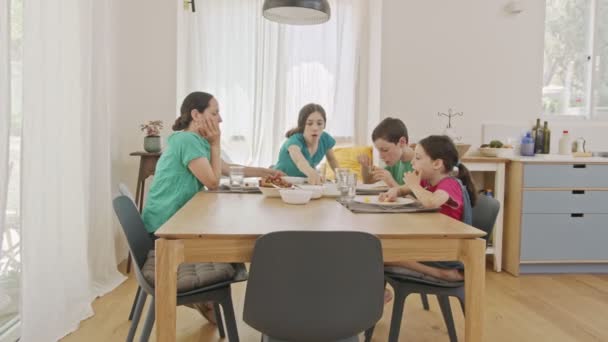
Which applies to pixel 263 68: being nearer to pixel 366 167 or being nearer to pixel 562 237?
pixel 366 167

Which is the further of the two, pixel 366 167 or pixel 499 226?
pixel 499 226

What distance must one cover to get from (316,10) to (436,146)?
3.62 feet

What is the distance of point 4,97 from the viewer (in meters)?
1.79

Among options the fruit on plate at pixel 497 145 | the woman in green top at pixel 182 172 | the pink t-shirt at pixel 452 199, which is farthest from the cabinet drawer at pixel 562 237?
the woman in green top at pixel 182 172

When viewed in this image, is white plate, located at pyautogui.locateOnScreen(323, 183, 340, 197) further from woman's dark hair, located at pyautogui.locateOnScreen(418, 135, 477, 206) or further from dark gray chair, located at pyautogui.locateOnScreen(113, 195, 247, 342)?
dark gray chair, located at pyautogui.locateOnScreen(113, 195, 247, 342)

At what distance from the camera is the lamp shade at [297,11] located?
8.43 ft

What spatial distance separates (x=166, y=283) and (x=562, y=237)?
10.0 ft

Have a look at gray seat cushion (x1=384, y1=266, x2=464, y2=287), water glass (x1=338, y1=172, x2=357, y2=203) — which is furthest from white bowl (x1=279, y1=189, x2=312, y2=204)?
gray seat cushion (x1=384, y1=266, x2=464, y2=287)

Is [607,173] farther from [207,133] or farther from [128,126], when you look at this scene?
[128,126]

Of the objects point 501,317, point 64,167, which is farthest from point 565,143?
point 64,167

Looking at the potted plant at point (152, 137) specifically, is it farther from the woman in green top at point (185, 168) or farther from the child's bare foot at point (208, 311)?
the child's bare foot at point (208, 311)

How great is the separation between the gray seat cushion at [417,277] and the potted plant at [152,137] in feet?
7.41

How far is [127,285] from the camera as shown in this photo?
10.4 ft

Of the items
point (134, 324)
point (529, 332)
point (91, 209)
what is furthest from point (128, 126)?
point (529, 332)
